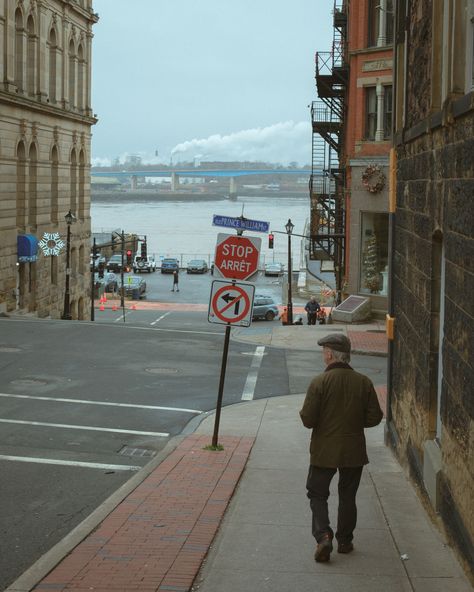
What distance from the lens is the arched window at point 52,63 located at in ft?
157

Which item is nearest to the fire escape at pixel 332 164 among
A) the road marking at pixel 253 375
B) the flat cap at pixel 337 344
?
the road marking at pixel 253 375

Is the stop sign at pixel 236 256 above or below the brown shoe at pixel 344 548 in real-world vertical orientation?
above

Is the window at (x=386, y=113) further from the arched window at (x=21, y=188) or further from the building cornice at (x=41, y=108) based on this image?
the arched window at (x=21, y=188)

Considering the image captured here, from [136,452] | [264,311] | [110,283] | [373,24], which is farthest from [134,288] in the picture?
[136,452]

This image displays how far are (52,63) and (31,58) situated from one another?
3.34 metres

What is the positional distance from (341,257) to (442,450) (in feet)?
126

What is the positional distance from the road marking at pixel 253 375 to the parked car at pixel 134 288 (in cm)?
4601

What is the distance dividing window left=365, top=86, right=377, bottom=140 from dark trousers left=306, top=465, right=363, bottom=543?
2835cm

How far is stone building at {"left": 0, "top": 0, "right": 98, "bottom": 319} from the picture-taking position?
4200 cm

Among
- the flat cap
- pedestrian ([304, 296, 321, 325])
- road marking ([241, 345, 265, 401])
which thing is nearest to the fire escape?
pedestrian ([304, 296, 321, 325])

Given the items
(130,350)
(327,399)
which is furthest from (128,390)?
(327,399)

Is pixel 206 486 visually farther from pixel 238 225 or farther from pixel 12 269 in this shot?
pixel 12 269

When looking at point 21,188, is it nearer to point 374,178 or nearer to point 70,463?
point 374,178

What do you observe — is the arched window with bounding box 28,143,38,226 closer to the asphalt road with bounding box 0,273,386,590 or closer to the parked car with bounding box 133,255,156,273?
the asphalt road with bounding box 0,273,386,590
